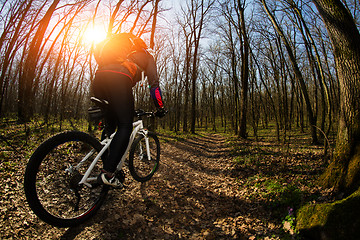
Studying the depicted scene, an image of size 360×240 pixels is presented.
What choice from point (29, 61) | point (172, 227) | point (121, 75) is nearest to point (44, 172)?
point (121, 75)

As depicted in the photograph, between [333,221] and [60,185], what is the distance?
314 centimetres

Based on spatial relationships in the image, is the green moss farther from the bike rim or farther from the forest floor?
the bike rim

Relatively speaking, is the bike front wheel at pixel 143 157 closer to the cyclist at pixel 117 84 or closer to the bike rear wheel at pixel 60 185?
the cyclist at pixel 117 84

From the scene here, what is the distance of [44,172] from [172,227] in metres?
1.80

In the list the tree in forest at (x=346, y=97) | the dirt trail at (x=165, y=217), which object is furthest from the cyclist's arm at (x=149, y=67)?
the tree in forest at (x=346, y=97)

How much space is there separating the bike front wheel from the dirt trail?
0.83 ft

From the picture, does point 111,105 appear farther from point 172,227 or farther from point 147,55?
point 172,227

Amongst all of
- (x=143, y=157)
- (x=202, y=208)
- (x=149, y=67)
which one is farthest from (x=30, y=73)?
(x=202, y=208)

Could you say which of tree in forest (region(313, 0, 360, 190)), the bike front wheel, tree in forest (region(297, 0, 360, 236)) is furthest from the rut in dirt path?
tree in forest (region(313, 0, 360, 190))

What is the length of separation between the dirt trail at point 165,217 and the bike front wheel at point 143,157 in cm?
25

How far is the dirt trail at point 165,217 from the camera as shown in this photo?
75.0 inches

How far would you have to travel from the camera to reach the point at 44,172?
6.19 ft

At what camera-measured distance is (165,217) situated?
252cm

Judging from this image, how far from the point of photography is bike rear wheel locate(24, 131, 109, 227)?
171 centimetres
